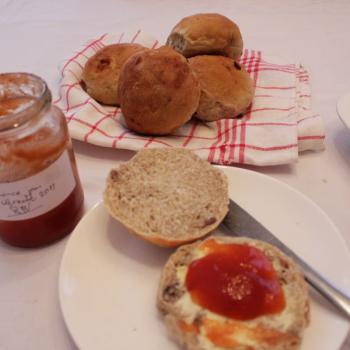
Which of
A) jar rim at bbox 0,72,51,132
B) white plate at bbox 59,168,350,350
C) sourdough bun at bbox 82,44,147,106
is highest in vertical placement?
jar rim at bbox 0,72,51,132

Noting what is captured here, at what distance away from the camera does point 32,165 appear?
0.94 metres

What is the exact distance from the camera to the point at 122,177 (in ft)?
3.60

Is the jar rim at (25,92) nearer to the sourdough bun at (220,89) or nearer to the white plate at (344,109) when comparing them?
the sourdough bun at (220,89)

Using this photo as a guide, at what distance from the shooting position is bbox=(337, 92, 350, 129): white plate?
1327 millimetres

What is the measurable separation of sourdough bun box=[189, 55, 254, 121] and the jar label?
61cm

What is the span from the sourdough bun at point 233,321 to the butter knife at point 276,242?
53 millimetres

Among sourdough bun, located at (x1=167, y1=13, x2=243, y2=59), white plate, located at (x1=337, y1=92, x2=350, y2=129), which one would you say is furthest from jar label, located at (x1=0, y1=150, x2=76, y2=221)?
white plate, located at (x1=337, y1=92, x2=350, y2=129)

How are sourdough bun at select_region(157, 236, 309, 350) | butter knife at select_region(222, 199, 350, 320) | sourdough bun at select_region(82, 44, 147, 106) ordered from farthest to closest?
sourdough bun at select_region(82, 44, 147, 106) → butter knife at select_region(222, 199, 350, 320) → sourdough bun at select_region(157, 236, 309, 350)

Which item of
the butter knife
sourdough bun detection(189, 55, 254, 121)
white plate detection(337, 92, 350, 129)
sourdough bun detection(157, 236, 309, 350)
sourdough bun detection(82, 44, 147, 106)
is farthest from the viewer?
sourdough bun detection(82, 44, 147, 106)

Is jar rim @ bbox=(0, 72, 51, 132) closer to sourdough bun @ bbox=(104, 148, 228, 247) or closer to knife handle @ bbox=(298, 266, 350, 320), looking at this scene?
sourdough bun @ bbox=(104, 148, 228, 247)

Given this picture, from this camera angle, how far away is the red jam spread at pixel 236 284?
30.5 inches

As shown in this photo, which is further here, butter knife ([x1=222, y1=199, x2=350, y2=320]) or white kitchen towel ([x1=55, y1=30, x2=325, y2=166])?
white kitchen towel ([x1=55, y1=30, x2=325, y2=166])

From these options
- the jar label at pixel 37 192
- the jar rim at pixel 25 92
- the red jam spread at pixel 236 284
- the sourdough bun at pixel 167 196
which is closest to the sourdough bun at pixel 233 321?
the red jam spread at pixel 236 284

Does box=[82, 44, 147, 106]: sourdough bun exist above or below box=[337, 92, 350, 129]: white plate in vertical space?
above
